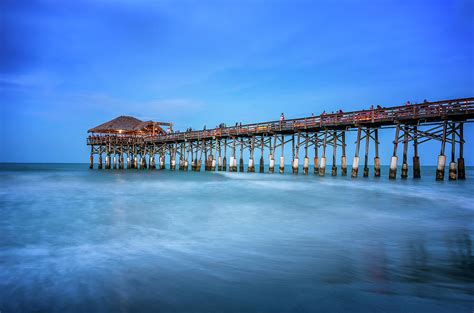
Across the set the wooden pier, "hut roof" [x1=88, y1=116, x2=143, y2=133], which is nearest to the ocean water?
the wooden pier

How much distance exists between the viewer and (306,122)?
27.5 meters

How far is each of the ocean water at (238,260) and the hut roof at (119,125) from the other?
44.0 m

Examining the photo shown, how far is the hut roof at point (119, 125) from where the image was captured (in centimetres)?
5231

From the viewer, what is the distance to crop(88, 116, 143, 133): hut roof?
52312 millimetres

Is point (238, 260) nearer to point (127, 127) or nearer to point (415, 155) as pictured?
point (415, 155)

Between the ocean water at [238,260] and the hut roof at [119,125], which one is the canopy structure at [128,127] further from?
the ocean water at [238,260]

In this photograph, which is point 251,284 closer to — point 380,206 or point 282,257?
point 282,257

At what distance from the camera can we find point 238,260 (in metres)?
5.38

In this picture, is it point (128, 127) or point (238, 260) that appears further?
point (128, 127)

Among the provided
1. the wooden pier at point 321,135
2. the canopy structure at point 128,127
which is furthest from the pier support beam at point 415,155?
the canopy structure at point 128,127

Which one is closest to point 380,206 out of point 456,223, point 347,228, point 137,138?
point 456,223

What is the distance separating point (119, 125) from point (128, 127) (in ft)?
4.65

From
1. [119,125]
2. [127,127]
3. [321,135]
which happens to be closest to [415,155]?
[321,135]

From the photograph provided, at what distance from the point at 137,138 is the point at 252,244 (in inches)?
1930
